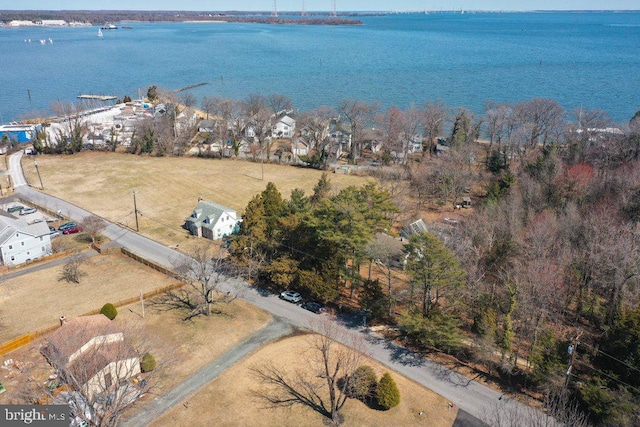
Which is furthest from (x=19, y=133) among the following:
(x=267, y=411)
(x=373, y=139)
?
(x=267, y=411)

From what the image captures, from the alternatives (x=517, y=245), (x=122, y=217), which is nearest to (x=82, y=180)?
(x=122, y=217)

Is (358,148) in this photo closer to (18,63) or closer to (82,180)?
(82,180)

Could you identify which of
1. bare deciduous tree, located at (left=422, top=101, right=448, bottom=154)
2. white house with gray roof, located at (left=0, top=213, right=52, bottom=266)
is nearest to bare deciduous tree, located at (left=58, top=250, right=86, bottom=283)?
white house with gray roof, located at (left=0, top=213, right=52, bottom=266)

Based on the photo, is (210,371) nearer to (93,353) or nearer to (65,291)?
(93,353)

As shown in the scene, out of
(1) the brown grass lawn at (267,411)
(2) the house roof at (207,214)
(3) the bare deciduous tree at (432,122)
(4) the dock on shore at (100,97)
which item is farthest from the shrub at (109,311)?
(4) the dock on shore at (100,97)

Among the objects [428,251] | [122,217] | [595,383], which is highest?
[428,251]

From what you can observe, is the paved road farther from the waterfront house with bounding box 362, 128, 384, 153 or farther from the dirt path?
the waterfront house with bounding box 362, 128, 384, 153

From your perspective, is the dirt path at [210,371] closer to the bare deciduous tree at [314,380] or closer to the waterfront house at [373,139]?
the bare deciduous tree at [314,380]
